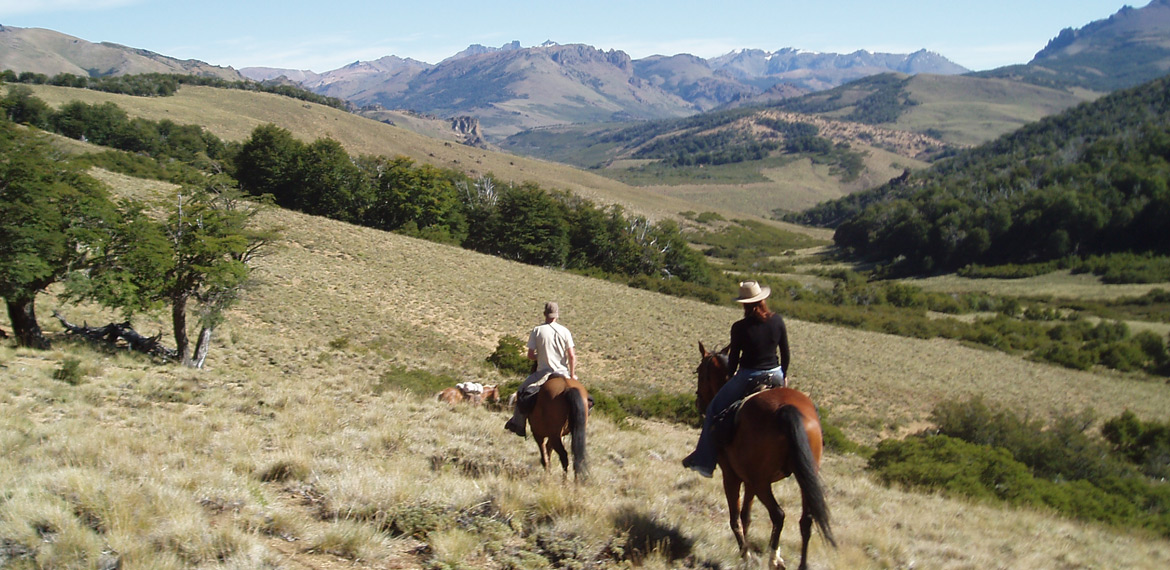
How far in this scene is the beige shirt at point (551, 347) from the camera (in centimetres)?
787

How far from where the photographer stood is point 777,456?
533cm

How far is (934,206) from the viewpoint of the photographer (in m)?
93.4

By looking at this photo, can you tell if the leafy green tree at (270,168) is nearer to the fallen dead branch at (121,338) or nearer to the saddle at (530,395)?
the fallen dead branch at (121,338)

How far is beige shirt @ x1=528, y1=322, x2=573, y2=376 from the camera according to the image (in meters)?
7.87

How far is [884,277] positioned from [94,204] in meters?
87.8

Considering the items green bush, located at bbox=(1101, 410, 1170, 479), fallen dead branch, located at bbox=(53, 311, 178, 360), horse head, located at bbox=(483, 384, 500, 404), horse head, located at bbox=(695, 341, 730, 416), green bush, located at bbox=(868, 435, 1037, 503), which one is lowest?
green bush, located at bbox=(1101, 410, 1170, 479)

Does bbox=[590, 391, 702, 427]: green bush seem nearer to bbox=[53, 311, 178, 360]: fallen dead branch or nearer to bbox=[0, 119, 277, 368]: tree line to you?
bbox=[0, 119, 277, 368]: tree line

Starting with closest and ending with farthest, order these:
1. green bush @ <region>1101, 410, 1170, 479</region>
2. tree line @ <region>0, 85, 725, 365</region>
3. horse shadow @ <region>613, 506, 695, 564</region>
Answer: horse shadow @ <region>613, 506, 695, 564</region>
tree line @ <region>0, 85, 725, 365</region>
green bush @ <region>1101, 410, 1170, 479</region>

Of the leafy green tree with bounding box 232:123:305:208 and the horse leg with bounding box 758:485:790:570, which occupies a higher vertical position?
the leafy green tree with bounding box 232:123:305:208

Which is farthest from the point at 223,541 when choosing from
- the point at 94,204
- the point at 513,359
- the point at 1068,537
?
the point at 513,359

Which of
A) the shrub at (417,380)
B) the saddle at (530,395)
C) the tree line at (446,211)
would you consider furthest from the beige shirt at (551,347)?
the tree line at (446,211)

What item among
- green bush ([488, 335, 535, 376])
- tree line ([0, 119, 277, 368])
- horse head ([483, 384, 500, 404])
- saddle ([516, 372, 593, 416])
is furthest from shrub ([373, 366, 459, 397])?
saddle ([516, 372, 593, 416])

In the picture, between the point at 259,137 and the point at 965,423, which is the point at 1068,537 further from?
the point at 259,137

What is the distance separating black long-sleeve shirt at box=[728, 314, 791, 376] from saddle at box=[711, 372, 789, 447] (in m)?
0.13
